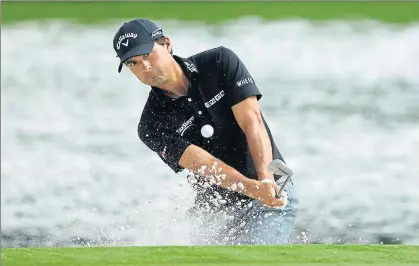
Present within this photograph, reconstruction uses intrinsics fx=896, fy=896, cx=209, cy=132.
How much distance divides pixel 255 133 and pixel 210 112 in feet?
0.52

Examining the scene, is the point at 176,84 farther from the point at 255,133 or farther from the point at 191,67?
the point at 255,133

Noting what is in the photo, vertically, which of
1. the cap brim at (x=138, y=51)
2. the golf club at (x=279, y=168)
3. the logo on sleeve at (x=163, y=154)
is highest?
the cap brim at (x=138, y=51)

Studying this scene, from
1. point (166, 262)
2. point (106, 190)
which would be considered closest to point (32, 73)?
point (106, 190)

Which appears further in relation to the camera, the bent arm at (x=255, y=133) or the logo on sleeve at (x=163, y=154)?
the logo on sleeve at (x=163, y=154)

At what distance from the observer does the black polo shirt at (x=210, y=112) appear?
282 cm

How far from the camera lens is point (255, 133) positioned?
110 inches

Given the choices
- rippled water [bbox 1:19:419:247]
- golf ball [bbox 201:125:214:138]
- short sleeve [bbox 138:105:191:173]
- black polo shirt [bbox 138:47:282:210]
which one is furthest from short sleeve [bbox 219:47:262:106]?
rippled water [bbox 1:19:419:247]

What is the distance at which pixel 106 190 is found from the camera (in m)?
3.30

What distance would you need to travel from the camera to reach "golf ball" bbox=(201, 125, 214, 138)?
9.33 ft

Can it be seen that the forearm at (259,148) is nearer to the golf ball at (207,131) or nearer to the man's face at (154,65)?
the golf ball at (207,131)

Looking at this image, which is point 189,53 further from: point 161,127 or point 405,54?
point 405,54

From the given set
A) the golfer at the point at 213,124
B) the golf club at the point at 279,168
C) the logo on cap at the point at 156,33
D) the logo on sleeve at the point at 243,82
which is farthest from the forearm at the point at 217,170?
the logo on cap at the point at 156,33

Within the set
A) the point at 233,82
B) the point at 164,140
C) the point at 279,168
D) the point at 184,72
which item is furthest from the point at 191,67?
the point at 279,168

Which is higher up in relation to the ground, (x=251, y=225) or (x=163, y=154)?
(x=163, y=154)
